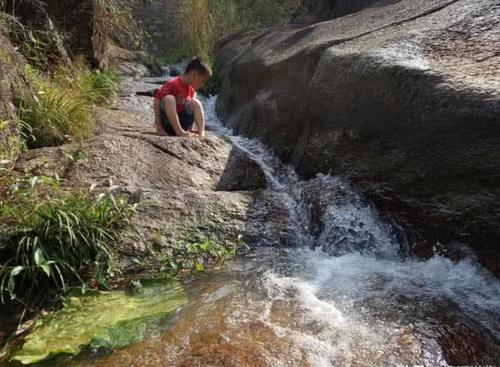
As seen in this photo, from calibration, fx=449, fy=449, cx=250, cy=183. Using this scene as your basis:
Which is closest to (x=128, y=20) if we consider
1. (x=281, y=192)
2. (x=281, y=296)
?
(x=281, y=192)

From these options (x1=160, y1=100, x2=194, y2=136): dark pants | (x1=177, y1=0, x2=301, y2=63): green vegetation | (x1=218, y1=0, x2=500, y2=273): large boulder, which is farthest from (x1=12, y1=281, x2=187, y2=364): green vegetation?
(x1=177, y1=0, x2=301, y2=63): green vegetation

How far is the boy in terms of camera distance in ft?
13.7

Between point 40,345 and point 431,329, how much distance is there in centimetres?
170

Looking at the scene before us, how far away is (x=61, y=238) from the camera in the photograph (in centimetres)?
236

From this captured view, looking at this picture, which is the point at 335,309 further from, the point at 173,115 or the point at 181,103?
the point at 181,103

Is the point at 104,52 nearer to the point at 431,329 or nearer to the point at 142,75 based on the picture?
the point at 142,75

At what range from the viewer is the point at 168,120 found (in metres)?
4.30

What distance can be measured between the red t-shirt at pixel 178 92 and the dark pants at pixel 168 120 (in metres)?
0.07

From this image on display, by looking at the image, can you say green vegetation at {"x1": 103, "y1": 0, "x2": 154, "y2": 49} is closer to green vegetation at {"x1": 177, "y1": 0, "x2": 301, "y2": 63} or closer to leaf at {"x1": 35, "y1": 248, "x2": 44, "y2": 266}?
green vegetation at {"x1": 177, "y1": 0, "x2": 301, "y2": 63}

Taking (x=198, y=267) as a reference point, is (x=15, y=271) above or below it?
above

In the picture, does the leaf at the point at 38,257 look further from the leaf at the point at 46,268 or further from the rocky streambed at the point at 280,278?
the rocky streambed at the point at 280,278

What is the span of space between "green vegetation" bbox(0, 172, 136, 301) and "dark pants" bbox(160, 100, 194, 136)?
5.83 feet

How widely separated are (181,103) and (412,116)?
2.33 meters

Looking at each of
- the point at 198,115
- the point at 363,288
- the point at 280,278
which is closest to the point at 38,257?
the point at 280,278
